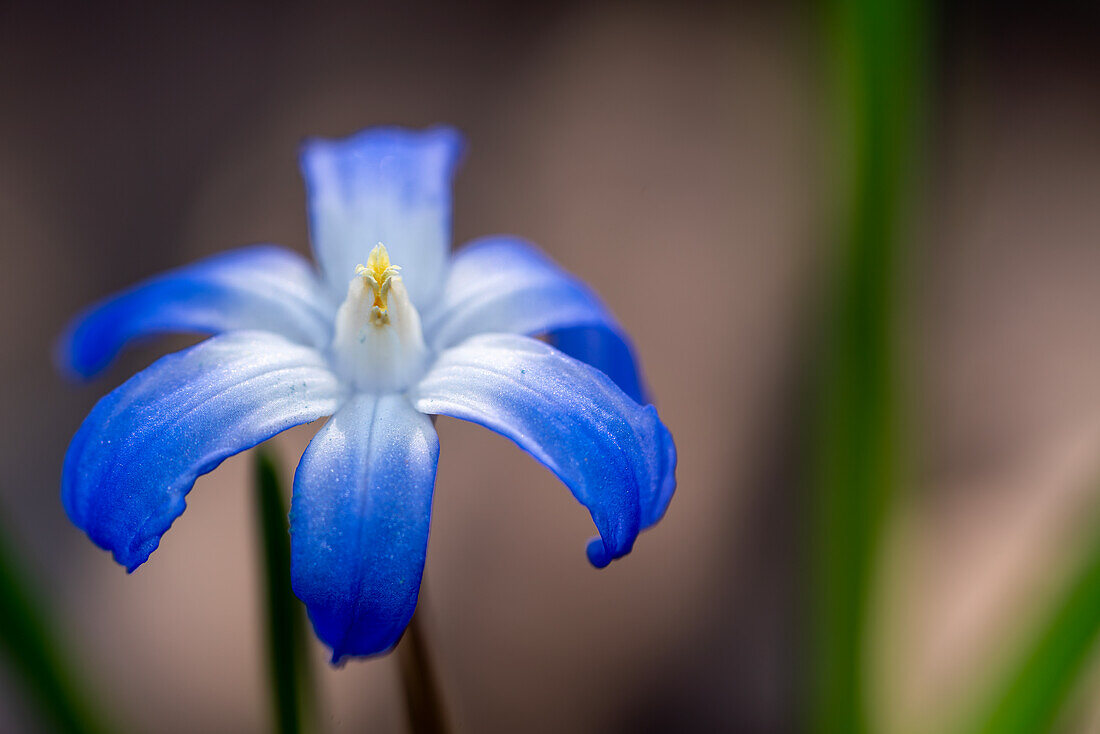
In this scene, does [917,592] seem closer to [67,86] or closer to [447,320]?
[447,320]

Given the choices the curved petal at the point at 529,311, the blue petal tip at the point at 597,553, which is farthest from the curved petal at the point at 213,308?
the blue petal tip at the point at 597,553

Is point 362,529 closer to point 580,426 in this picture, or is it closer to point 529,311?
point 580,426

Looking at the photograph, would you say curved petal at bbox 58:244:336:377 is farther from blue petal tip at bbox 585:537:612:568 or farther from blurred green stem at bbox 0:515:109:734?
blue petal tip at bbox 585:537:612:568

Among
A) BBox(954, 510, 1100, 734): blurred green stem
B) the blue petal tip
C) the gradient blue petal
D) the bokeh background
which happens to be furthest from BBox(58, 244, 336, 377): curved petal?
BBox(954, 510, 1100, 734): blurred green stem

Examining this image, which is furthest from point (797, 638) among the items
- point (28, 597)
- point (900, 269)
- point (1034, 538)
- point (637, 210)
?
point (28, 597)

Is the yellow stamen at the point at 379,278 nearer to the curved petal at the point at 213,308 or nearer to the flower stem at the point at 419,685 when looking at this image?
the curved petal at the point at 213,308
